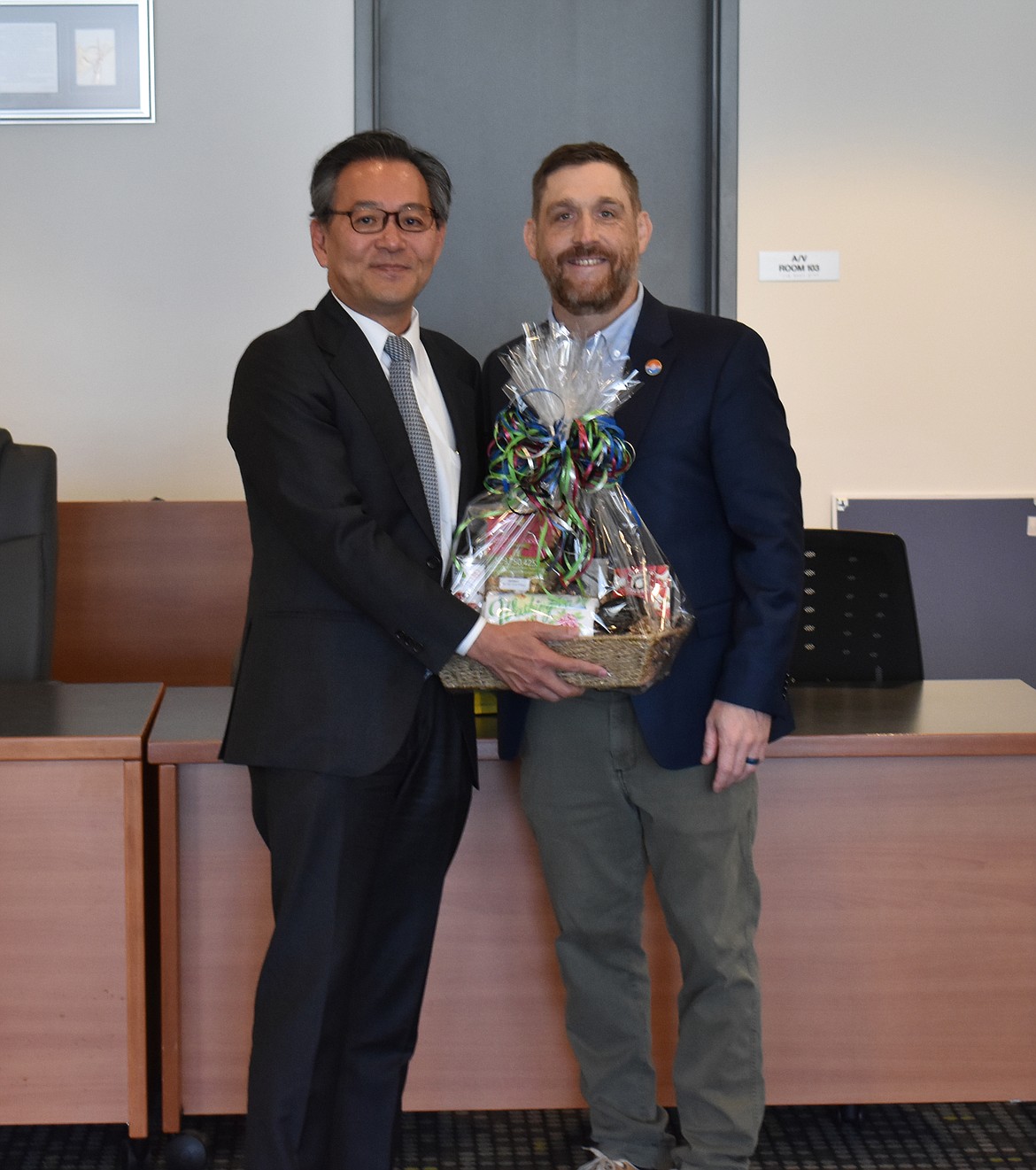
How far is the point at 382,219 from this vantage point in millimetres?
1725

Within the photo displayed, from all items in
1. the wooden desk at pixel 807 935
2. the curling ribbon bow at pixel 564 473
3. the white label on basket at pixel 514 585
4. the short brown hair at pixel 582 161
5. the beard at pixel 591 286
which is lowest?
the wooden desk at pixel 807 935

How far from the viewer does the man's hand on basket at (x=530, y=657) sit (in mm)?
1589

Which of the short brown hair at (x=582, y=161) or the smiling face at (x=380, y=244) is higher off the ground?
the short brown hair at (x=582, y=161)

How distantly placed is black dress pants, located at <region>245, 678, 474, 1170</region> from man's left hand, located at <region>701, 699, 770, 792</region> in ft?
1.16

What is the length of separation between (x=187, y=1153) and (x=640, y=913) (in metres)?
0.79

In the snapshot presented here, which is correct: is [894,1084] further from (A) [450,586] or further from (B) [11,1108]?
(B) [11,1108]

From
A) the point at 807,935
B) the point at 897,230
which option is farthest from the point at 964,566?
the point at 807,935

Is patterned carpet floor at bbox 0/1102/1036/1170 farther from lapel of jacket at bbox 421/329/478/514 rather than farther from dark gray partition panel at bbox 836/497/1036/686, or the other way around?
dark gray partition panel at bbox 836/497/1036/686

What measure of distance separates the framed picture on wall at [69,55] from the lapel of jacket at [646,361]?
2.51 m

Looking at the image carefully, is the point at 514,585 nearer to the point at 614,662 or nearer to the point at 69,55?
the point at 614,662

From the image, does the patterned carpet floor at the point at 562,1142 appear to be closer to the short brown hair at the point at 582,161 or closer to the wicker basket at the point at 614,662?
the wicker basket at the point at 614,662

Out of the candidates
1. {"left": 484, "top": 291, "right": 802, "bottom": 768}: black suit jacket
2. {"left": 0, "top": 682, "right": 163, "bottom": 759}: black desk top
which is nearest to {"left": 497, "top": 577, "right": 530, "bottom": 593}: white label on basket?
{"left": 484, "top": 291, "right": 802, "bottom": 768}: black suit jacket

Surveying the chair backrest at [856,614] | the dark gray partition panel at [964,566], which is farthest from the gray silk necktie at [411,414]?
the dark gray partition panel at [964,566]

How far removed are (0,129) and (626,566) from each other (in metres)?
2.97
